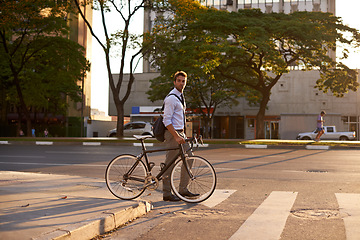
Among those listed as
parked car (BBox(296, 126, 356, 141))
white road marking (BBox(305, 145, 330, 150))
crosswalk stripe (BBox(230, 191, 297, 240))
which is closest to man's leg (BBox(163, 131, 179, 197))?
crosswalk stripe (BBox(230, 191, 297, 240))

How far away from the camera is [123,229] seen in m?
4.80

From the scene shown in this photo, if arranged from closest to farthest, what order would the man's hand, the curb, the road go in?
the curb < the road < the man's hand

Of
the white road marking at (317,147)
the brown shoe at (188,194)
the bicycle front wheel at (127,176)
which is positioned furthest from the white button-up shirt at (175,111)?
the white road marking at (317,147)

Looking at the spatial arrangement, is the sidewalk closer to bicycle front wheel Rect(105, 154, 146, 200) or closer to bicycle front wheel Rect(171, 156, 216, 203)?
bicycle front wheel Rect(105, 154, 146, 200)

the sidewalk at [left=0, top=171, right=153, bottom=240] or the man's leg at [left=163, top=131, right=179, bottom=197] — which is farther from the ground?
the man's leg at [left=163, top=131, right=179, bottom=197]

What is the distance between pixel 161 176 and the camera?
6.39 meters

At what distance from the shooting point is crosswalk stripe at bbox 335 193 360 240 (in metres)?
4.50

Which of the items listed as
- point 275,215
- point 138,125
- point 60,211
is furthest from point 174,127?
point 138,125

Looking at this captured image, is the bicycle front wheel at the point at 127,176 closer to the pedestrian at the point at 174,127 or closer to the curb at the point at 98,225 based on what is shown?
the pedestrian at the point at 174,127

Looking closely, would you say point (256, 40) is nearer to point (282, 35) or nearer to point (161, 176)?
point (282, 35)

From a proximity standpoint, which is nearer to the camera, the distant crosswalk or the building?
the distant crosswalk

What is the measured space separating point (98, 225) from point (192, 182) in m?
2.03

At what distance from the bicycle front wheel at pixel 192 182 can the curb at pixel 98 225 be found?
0.77 metres

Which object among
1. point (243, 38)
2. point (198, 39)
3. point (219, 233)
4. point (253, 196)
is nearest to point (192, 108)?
point (198, 39)
